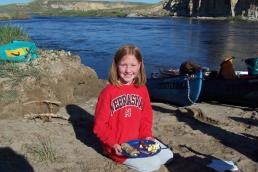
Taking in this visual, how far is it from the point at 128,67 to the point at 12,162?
1.59m

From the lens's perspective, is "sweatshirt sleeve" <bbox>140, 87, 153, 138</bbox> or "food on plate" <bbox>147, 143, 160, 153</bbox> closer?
"food on plate" <bbox>147, 143, 160, 153</bbox>

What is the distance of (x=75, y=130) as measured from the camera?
21.2ft

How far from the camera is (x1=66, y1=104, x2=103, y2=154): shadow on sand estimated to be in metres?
5.92

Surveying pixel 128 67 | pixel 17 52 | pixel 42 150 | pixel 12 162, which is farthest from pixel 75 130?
pixel 17 52

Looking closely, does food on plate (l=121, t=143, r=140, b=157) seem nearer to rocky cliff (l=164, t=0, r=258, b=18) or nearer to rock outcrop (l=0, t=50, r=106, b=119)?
rock outcrop (l=0, t=50, r=106, b=119)

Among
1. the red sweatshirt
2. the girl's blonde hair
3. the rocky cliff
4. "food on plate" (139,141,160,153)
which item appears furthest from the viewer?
the rocky cliff

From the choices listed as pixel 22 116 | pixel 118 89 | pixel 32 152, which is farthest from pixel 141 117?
pixel 22 116

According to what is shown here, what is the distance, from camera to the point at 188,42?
101 ft

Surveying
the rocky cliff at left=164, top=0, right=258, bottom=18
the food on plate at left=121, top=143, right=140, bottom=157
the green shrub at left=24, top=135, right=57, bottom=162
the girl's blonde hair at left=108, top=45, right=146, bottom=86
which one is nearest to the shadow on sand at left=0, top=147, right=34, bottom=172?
the green shrub at left=24, top=135, right=57, bottom=162

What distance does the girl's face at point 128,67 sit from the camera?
4793mm

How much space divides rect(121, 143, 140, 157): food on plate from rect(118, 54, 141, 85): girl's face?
657mm

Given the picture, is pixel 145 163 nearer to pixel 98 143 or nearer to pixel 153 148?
pixel 153 148

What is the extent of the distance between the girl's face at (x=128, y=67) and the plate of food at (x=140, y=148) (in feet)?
2.12

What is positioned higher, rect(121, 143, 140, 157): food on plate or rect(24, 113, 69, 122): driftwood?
rect(121, 143, 140, 157): food on plate
